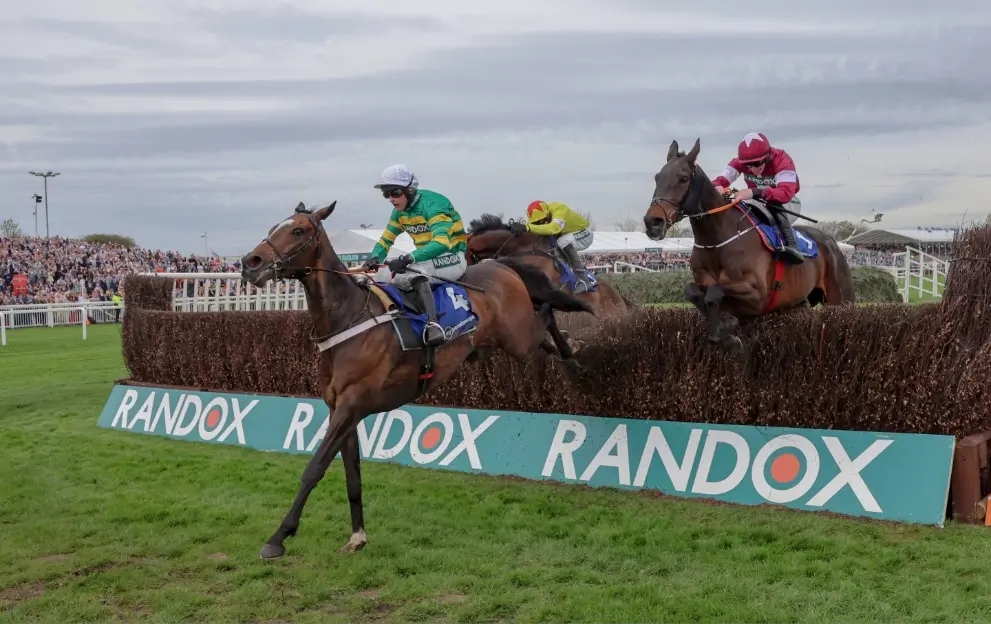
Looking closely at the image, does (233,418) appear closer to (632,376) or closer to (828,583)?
(632,376)

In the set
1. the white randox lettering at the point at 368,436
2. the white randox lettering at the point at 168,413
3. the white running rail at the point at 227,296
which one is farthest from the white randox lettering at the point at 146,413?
the white randox lettering at the point at 368,436

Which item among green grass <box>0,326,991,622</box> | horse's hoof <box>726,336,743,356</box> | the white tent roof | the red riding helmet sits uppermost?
the white tent roof

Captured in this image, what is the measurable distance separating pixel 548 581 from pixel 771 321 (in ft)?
9.26

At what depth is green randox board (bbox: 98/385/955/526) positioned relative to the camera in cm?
550

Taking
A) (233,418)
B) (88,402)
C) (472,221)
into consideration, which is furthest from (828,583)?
(88,402)

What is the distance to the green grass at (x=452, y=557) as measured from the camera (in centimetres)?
429

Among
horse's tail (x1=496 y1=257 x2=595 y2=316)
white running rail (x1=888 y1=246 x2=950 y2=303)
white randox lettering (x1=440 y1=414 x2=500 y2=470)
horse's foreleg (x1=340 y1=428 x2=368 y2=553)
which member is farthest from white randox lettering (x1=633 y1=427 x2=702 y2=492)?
white running rail (x1=888 y1=246 x2=950 y2=303)

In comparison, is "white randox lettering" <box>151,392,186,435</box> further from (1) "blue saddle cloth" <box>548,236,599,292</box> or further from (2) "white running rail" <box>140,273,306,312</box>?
(1) "blue saddle cloth" <box>548,236,599,292</box>

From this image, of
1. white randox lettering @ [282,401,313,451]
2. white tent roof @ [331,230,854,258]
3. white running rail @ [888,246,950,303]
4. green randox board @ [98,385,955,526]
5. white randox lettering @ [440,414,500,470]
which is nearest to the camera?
green randox board @ [98,385,955,526]

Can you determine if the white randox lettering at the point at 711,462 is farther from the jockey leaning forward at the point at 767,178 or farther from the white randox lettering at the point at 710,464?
the jockey leaning forward at the point at 767,178

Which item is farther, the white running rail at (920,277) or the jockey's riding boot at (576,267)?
the white running rail at (920,277)

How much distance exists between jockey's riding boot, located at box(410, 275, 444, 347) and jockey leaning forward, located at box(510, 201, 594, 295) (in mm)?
3216

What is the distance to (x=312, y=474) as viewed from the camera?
5160 mm

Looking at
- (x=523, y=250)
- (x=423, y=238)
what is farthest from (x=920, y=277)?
(x=423, y=238)
